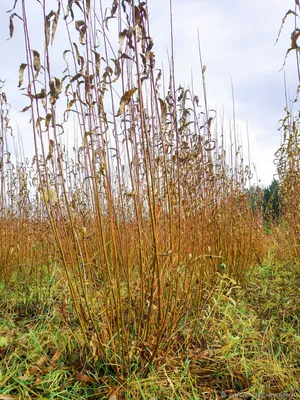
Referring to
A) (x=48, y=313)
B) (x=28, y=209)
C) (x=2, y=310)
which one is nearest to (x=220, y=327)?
(x=48, y=313)

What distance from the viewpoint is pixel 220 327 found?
2.33m

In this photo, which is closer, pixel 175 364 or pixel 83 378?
pixel 83 378

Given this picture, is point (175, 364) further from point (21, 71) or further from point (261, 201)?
point (261, 201)

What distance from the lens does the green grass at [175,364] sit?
165 cm

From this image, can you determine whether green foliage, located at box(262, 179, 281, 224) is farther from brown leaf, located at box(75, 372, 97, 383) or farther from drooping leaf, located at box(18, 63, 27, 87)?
drooping leaf, located at box(18, 63, 27, 87)

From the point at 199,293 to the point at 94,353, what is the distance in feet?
2.66

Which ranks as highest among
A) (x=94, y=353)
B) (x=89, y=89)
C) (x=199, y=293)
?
(x=89, y=89)

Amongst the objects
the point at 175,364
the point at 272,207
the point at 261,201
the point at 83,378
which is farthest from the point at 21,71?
the point at 272,207

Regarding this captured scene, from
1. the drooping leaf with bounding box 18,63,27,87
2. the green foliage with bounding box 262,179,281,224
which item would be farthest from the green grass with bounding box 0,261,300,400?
the green foliage with bounding box 262,179,281,224

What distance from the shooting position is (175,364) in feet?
6.04

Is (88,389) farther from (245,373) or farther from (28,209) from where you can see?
(28,209)

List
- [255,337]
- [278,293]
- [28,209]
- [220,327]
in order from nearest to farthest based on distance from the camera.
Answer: [255,337], [220,327], [278,293], [28,209]

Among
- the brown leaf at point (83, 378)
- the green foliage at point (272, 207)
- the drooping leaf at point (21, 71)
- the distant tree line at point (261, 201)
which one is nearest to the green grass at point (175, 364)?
the brown leaf at point (83, 378)

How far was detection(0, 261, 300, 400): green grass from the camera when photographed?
5.41ft
